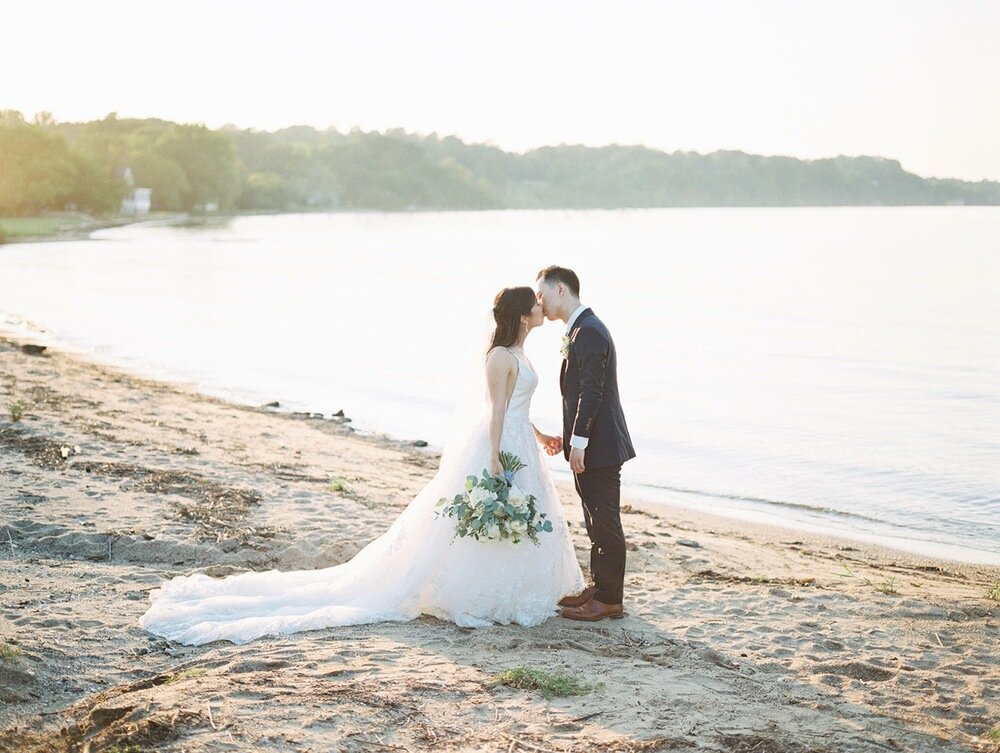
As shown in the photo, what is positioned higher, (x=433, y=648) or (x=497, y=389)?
(x=497, y=389)

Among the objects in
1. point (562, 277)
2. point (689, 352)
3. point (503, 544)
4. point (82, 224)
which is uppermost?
point (82, 224)

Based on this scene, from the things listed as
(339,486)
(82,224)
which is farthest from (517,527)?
(82,224)

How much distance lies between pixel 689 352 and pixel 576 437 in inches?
927

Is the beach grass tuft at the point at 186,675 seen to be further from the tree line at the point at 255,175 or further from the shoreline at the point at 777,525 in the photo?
the tree line at the point at 255,175

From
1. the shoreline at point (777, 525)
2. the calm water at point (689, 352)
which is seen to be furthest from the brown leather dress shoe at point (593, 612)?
the calm water at point (689, 352)

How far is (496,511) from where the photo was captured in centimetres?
633

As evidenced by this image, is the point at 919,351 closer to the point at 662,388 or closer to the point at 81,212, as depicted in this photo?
the point at 662,388

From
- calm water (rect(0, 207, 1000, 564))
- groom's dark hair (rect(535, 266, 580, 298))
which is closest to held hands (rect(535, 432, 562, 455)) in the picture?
groom's dark hair (rect(535, 266, 580, 298))

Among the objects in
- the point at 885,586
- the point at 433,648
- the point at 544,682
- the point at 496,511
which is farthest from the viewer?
the point at 885,586

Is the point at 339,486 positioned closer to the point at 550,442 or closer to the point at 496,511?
the point at 550,442

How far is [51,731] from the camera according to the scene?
479 centimetres

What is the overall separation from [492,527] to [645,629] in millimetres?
1189

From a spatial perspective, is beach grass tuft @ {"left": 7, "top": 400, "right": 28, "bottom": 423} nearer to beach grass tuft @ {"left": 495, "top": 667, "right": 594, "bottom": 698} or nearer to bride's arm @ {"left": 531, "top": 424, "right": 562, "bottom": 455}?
bride's arm @ {"left": 531, "top": 424, "right": 562, "bottom": 455}

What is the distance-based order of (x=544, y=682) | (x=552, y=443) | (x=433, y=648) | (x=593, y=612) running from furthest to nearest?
(x=552, y=443) → (x=593, y=612) → (x=433, y=648) → (x=544, y=682)
